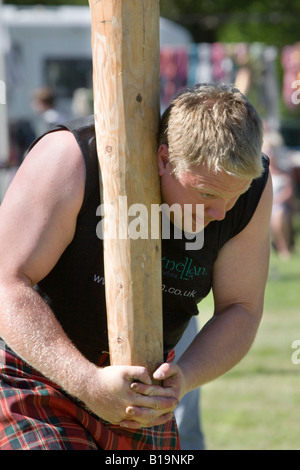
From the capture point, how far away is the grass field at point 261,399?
170 inches

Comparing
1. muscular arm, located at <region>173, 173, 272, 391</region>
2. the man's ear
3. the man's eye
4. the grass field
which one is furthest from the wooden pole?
the grass field

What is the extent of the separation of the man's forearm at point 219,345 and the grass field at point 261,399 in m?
1.73

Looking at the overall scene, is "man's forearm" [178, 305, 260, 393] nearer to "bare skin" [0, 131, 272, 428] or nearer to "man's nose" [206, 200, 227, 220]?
"bare skin" [0, 131, 272, 428]

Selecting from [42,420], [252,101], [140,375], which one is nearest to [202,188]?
[140,375]

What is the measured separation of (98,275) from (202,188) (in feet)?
1.33

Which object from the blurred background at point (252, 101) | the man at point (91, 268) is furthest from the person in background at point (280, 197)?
the man at point (91, 268)

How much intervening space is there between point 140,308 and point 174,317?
1.02 ft

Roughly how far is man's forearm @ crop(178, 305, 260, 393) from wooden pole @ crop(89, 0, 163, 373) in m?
0.18

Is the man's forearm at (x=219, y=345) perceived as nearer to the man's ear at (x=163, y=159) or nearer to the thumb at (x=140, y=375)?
the thumb at (x=140, y=375)

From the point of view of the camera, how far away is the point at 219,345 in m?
2.47
